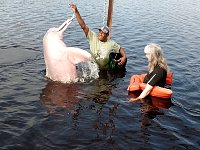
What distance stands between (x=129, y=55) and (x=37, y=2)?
17084 mm

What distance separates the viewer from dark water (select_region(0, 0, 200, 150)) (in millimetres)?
7770

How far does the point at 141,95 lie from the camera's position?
1007 cm

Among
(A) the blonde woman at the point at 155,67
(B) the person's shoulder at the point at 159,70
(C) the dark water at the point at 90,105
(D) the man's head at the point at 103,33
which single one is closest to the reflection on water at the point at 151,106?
(C) the dark water at the point at 90,105

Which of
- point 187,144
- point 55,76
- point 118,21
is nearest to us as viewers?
point 187,144

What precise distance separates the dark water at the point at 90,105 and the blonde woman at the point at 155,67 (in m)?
0.53

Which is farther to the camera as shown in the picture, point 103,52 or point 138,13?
point 138,13

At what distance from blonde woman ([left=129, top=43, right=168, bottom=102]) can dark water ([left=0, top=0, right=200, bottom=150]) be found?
0.53 metres

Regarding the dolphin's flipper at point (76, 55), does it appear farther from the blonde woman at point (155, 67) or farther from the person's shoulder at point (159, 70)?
the person's shoulder at point (159, 70)

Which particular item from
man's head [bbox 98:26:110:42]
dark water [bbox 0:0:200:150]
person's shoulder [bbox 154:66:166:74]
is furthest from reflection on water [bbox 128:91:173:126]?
man's head [bbox 98:26:110:42]

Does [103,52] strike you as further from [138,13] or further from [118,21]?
[138,13]

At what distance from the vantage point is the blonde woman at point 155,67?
942 centimetres

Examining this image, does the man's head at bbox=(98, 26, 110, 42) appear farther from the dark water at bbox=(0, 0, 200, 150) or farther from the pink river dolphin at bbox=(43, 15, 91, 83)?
the dark water at bbox=(0, 0, 200, 150)

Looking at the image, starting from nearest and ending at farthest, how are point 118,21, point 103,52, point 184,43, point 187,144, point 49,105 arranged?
1. point 187,144
2. point 49,105
3. point 103,52
4. point 184,43
5. point 118,21

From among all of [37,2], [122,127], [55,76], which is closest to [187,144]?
[122,127]
